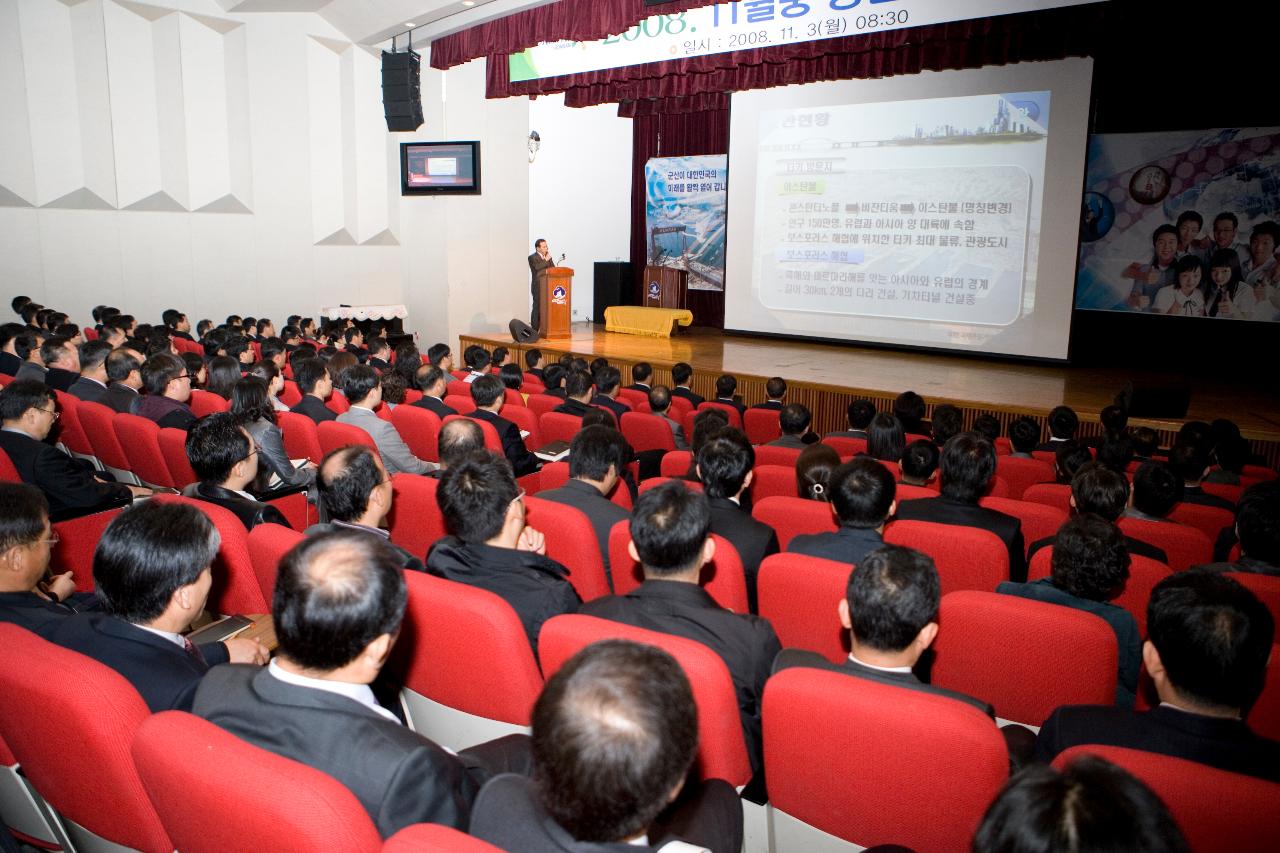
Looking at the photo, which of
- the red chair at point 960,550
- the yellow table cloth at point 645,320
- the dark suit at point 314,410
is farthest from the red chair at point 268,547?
the yellow table cloth at point 645,320

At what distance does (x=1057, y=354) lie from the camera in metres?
9.08

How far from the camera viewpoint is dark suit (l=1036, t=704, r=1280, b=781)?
4.84 feet

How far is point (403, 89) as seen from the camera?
33.5 ft

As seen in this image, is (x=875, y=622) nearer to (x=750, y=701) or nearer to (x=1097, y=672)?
(x=750, y=701)

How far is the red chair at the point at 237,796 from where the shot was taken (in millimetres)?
1075

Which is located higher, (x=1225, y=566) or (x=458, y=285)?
(x=458, y=285)

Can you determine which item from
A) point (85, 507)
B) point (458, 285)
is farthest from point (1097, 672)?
point (458, 285)

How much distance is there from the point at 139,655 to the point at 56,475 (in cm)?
207

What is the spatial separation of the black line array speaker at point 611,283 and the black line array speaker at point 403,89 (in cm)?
466

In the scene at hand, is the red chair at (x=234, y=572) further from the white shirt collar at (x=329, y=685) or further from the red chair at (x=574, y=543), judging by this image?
the white shirt collar at (x=329, y=685)

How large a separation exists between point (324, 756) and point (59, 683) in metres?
0.50

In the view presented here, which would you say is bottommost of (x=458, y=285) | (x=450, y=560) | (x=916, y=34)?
(x=450, y=560)

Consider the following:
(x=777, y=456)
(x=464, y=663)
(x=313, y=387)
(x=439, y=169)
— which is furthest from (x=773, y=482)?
(x=439, y=169)

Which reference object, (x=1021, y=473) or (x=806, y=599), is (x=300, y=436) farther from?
(x=1021, y=473)
